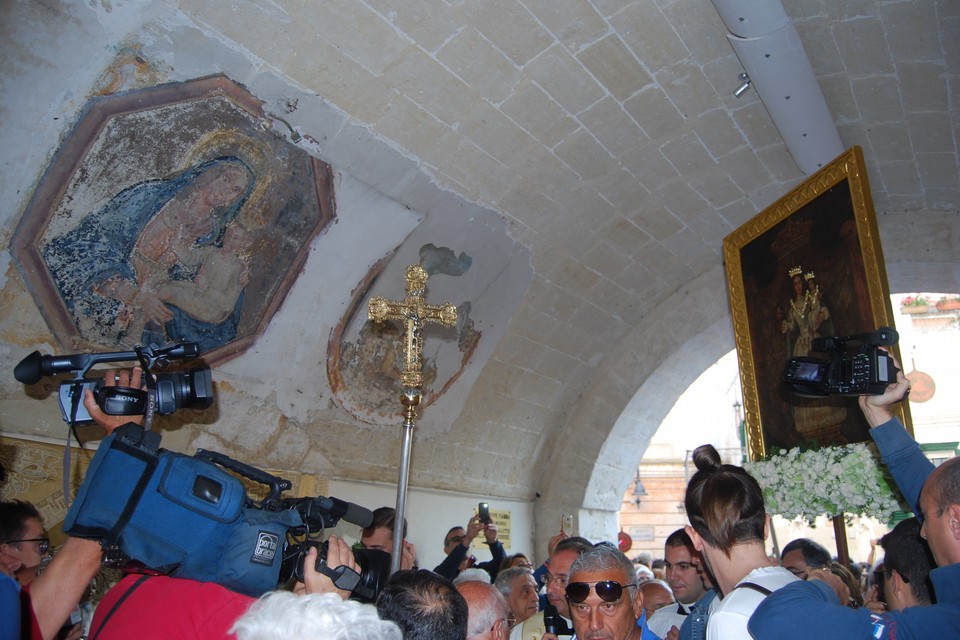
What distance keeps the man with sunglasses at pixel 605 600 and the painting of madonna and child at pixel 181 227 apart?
3749 mm

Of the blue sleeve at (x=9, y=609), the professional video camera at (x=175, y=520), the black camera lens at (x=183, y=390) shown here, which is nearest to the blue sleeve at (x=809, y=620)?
the professional video camera at (x=175, y=520)

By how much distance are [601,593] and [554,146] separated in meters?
4.32

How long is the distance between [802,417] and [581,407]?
151 inches

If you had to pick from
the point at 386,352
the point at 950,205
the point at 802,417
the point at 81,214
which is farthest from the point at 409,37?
the point at 950,205

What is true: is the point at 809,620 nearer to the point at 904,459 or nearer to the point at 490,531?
the point at 904,459

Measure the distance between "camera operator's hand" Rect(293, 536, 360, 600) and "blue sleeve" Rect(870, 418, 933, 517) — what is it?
1869 mm

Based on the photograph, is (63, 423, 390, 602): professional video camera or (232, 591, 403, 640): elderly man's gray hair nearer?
(232, 591, 403, 640): elderly man's gray hair

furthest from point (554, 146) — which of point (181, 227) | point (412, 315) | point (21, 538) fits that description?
point (21, 538)

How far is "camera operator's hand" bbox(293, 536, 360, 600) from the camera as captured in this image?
2.15 meters

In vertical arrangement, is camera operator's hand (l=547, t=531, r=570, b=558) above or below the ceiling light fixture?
below

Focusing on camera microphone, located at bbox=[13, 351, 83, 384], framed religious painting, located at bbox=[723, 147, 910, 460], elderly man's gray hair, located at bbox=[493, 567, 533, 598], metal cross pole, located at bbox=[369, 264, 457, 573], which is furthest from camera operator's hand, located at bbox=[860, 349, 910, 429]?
camera microphone, located at bbox=[13, 351, 83, 384]

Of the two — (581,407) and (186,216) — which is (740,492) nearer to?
(186,216)

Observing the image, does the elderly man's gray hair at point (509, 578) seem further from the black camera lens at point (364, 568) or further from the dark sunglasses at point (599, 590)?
the black camera lens at point (364, 568)

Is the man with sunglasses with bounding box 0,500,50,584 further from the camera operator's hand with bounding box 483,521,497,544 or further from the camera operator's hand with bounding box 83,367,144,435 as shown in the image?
the camera operator's hand with bounding box 483,521,497,544
